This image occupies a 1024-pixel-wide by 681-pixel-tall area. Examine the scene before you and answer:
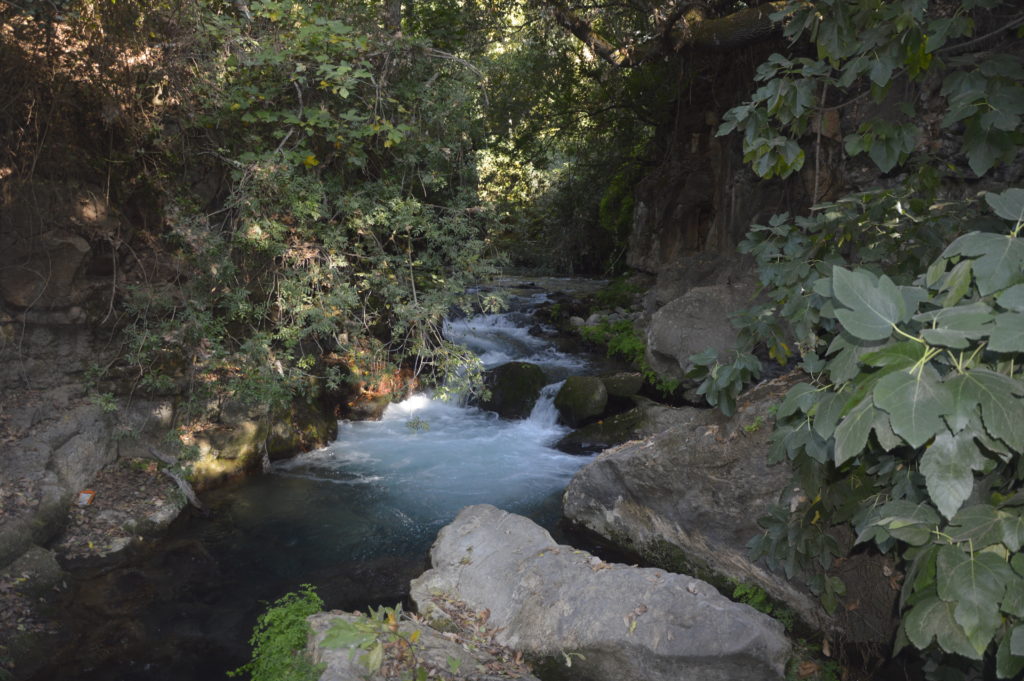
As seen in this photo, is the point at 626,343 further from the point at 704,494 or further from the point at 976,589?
the point at 976,589

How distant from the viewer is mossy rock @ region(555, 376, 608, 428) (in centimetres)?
956

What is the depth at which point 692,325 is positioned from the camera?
9.43m

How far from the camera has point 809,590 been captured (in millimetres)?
4660

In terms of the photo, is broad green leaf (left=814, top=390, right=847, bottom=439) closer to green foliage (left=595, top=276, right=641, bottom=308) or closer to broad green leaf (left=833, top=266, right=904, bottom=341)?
broad green leaf (left=833, top=266, right=904, bottom=341)

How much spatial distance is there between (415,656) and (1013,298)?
3501 millimetres

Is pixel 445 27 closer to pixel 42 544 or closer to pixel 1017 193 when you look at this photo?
pixel 42 544

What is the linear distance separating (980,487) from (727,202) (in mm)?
10610

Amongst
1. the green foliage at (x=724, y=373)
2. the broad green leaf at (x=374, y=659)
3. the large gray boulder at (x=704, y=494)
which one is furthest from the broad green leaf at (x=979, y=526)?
the large gray boulder at (x=704, y=494)

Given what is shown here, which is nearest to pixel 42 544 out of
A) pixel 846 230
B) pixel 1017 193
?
pixel 846 230

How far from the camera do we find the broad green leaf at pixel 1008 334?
4.43ft

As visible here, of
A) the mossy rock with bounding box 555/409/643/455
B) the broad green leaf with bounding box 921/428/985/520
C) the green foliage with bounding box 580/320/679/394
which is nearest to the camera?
the broad green leaf with bounding box 921/428/985/520

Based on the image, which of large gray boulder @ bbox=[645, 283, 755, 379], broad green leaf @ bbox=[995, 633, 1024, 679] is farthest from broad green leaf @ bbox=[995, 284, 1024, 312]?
large gray boulder @ bbox=[645, 283, 755, 379]

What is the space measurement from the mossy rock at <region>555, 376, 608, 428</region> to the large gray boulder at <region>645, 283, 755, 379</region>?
111 centimetres

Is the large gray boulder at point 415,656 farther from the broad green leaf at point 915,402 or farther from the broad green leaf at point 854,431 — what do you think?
the broad green leaf at point 915,402
